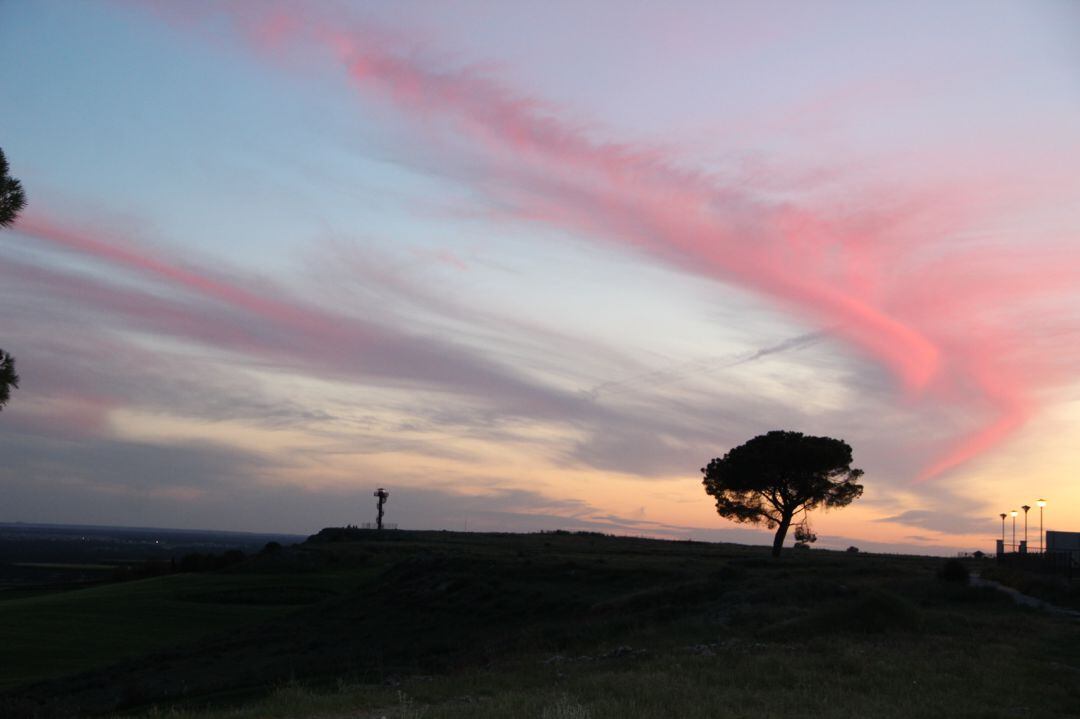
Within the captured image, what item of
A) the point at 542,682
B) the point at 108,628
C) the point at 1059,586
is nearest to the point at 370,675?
the point at 542,682

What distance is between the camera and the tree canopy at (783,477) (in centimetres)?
6341

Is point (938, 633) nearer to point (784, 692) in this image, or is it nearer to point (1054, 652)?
point (1054, 652)

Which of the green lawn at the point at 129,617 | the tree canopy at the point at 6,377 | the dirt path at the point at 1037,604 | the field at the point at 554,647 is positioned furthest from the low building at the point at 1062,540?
the tree canopy at the point at 6,377

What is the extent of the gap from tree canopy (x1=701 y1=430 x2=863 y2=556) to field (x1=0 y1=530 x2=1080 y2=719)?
1751 cm

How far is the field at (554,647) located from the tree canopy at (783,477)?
57.4 ft

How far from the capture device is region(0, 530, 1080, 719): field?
15.7 meters

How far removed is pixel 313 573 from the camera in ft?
252

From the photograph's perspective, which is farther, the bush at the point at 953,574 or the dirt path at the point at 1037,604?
the bush at the point at 953,574

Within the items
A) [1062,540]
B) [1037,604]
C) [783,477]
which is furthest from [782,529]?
[1037,604]

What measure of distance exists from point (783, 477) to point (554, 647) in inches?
1589

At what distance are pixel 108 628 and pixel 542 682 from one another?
41.5 m

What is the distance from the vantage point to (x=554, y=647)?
1064 inches

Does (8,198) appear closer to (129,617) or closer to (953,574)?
(953,574)

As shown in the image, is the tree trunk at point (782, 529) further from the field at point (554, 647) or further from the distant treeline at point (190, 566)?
the distant treeline at point (190, 566)
